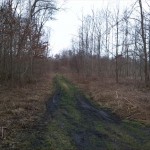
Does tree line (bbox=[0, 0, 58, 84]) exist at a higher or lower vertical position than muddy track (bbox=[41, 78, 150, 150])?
higher

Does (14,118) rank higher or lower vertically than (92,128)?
higher

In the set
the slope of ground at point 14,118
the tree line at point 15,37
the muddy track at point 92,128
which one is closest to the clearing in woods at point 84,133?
the muddy track at point 92,128

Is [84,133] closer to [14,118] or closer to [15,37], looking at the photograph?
[14,118]

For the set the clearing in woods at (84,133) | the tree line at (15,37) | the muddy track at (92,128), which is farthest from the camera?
the tree line at (15,37)

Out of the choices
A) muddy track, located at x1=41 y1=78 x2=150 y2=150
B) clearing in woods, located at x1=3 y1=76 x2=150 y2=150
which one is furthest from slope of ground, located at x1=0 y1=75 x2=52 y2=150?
muddy track, located at x1=41 y1=78 x2=150 y2=150

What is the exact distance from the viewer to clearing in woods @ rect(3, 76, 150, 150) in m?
9.34

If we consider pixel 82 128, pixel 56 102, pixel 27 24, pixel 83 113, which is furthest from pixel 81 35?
pixel 82 128

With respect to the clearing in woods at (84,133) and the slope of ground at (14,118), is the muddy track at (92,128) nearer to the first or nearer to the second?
the clearing in woods at (84,133)

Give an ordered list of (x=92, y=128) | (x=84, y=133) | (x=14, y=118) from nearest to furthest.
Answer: (x=84, y=133), (x=92, y=128), (x=14, y=118)

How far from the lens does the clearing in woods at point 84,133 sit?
30.7 ft

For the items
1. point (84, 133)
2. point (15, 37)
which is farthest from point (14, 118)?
point (15, 37)

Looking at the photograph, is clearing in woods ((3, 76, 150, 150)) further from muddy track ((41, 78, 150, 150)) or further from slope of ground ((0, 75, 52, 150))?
slope of ground ((0, 75, 52, 150))

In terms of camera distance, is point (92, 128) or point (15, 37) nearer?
point (92, 128)

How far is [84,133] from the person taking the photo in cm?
1102
